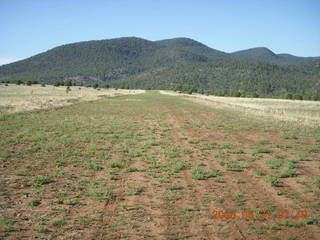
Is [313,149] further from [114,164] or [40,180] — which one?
[40,180]

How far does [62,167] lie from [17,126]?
1001cm

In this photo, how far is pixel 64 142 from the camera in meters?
13.7

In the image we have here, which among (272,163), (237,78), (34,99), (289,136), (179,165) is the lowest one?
(289,136)

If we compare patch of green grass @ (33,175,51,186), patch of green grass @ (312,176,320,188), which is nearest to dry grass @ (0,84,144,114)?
patch of green grass @ (33,175,51,186)

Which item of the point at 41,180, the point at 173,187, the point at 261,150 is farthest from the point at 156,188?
the point at 261,150

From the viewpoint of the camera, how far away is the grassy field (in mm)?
5715

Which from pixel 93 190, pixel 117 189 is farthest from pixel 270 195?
pixel 93 190

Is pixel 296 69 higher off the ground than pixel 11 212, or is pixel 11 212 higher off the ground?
pixel 296 69

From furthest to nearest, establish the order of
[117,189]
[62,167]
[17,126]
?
[17,126] → [62,167] → [117,189]

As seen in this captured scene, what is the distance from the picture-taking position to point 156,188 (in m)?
8.02

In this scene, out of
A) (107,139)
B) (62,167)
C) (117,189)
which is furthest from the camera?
(107,139)

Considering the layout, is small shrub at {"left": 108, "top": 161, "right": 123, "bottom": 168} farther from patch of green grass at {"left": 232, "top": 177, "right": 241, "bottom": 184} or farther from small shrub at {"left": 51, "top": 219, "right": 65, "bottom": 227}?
small shrub at {"left": 51, "top": 219, "right": 65, "bottom": 227}

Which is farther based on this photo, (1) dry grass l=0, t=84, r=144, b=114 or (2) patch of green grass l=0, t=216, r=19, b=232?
(1) dry grass l=0, t=84, r=144, b=114

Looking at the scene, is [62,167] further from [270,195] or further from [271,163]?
[271,163]
